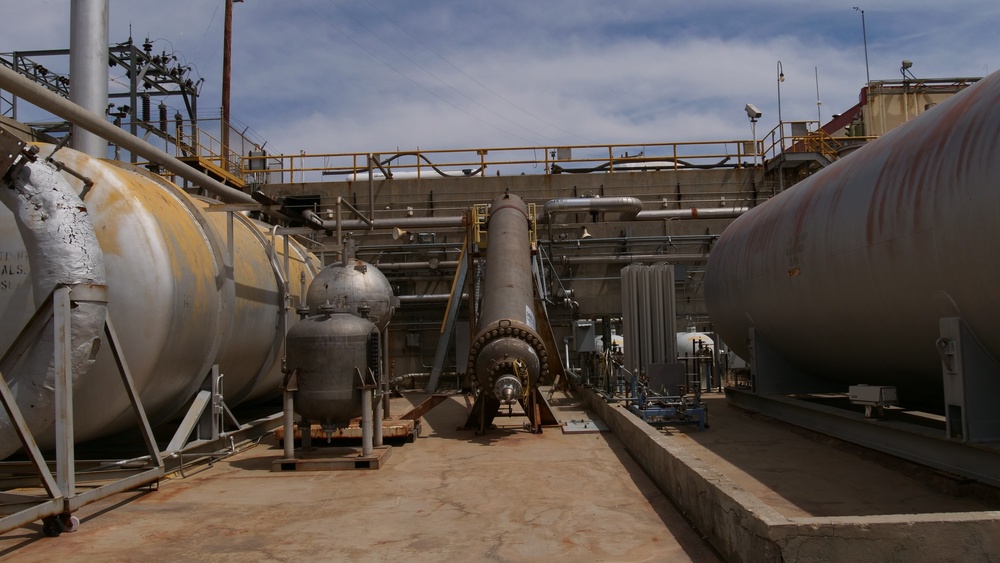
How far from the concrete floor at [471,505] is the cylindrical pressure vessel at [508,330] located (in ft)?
3.33

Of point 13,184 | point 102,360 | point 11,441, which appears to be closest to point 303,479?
point 102,360

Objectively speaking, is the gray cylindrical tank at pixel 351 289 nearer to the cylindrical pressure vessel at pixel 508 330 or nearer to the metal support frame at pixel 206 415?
the cylindrical pressure vessel at pixel 508 330

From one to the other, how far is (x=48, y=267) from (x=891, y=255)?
774cm

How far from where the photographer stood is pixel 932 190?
6.68 metres

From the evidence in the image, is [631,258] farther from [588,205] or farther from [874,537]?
[874,537]

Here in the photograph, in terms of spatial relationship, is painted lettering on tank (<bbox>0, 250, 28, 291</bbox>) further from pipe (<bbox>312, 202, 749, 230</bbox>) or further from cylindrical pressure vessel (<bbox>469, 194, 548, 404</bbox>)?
pipe (<bbox>312, 202, 749, 230</bbox>)

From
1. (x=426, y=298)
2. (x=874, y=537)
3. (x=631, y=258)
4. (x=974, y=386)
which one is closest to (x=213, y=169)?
(x=426, y=298)

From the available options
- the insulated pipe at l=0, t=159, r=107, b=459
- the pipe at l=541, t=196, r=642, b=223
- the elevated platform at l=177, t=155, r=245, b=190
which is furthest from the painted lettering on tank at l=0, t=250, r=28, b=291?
the pipe at l=541, t=196, r=642, b=223

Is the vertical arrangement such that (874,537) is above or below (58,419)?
below

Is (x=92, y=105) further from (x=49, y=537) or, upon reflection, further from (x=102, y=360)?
(x=49, y=537)

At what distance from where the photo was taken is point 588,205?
20.5 m

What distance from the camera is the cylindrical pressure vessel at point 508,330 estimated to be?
428 inches

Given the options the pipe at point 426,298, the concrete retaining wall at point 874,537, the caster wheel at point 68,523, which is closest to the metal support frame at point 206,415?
the caster wheel at point 68,523

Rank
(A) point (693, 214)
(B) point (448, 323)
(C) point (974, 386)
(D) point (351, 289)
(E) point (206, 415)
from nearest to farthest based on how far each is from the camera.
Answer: (C) point (974, 386) < (E) point (206, 415) < (D) point (351, 289) < (B) point (448, 323) < (A) point (693, 214)
